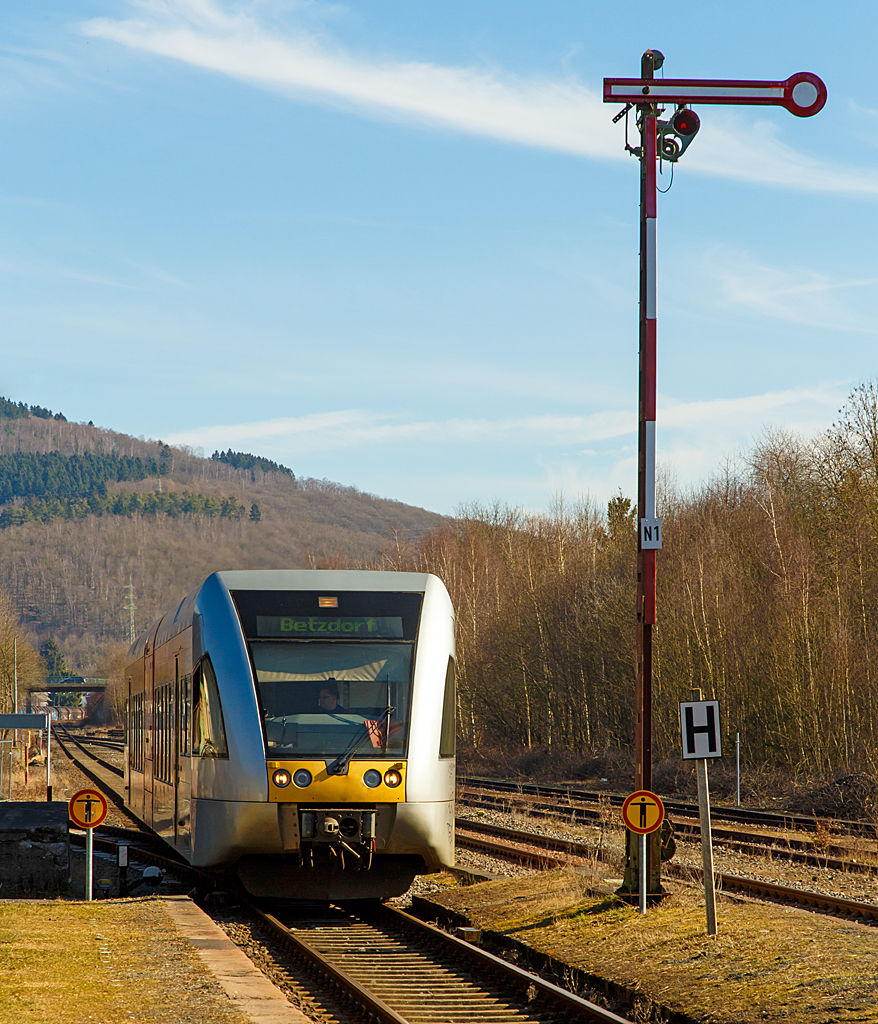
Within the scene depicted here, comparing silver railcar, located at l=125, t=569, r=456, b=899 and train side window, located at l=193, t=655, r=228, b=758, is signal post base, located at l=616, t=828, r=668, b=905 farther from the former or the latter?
train side window, located at l=193, t=655, r=228, b=758

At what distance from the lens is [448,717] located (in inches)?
496

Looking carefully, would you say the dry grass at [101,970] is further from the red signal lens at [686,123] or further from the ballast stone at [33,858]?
the red signal lens at [686,123]

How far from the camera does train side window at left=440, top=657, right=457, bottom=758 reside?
12430 millimetres

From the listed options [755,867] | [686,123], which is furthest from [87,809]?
[686,123]

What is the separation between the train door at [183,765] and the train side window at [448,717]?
111 inches

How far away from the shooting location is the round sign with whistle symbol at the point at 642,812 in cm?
1156

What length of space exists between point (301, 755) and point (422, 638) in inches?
67.4

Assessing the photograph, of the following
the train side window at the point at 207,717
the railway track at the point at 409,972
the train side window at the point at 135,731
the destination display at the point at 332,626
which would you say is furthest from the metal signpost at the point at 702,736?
the train side window at the point at 135,731

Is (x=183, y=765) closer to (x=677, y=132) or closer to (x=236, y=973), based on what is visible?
(x=236, y=973)

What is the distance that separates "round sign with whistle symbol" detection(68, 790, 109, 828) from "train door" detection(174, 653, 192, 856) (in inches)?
37.1

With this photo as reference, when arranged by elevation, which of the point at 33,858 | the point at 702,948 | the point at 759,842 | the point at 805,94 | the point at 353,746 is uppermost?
the point at 805,94

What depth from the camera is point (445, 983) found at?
9.64m

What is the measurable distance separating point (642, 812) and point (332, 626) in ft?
11.7

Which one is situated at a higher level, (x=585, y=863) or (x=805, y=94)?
(x=805, y=94)
